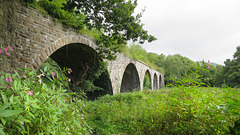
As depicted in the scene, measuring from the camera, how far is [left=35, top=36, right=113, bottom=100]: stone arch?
600cm

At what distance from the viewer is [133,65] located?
37.7ft

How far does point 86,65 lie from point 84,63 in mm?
666

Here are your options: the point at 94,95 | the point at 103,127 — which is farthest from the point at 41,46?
the point at 94,95

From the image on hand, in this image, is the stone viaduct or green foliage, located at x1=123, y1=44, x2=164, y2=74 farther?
green foliage, located at x1=123, y1=44, x2=164, y2=74

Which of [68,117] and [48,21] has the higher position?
[48,21]

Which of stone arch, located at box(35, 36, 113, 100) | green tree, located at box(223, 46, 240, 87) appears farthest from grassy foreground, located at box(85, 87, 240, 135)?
green tree, located at box(223, 46, 240, 87)

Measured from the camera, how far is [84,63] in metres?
7.87

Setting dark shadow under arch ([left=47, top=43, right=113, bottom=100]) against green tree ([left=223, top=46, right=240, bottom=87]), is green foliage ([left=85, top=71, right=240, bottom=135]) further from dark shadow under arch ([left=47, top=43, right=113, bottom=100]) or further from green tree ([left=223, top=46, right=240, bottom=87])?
green tree ([left=223, top=46, right=240, bottom=87])

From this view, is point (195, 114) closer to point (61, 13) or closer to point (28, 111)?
point (28, 111)

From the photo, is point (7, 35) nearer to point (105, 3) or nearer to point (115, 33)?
point (105, 3)

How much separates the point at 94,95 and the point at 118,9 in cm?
669

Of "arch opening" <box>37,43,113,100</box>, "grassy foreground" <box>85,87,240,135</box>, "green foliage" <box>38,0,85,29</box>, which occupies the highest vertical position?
"green foliage" <box>38,0,85,29</box>

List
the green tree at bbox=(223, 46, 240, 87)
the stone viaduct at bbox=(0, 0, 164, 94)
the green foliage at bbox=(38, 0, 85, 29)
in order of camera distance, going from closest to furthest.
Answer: the stone viaduct at bbox=(0, 0, 164, 94), the green foliage at bbox=(38, 0, 85, 29), the green tree at bbox=(223, 46, 240, 87)

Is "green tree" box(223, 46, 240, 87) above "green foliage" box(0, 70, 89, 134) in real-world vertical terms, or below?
above
